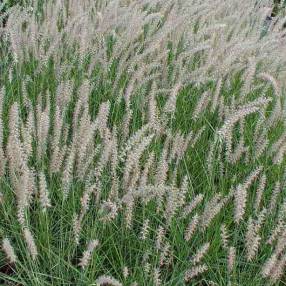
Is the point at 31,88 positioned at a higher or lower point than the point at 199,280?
higher

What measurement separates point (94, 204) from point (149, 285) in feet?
1.80

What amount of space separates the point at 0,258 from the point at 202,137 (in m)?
1.29

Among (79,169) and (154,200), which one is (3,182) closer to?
(79,169)

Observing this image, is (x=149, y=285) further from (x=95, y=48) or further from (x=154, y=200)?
(x=95, y=48)

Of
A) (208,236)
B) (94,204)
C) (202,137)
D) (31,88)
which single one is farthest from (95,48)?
(208,236)

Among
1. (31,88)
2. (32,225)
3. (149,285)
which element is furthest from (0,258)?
(31,88)

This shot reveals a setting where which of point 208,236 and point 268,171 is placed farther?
point 268,171

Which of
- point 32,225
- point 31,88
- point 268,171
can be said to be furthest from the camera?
point 31,88

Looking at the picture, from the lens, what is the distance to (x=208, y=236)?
234 centimetres

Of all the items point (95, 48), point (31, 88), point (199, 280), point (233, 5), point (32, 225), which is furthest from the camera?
point (233, 5)

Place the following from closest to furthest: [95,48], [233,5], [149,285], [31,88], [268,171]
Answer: [149,285], [268,171], [31,88], [95,48], [233,5]

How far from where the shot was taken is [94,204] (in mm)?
2512

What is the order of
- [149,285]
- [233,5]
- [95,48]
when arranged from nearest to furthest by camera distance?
[149,285]
[95,48]
[233,5]

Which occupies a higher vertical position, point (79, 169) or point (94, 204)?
point (79, 169)
